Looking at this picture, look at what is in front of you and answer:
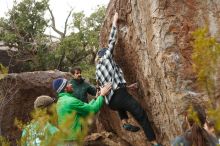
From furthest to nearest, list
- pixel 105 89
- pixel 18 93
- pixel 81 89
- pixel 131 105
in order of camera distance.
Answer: pixel 18 93 < pixel 81 89 < pixel 131 105 < pixel 105 89

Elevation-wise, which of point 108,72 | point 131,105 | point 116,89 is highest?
point 108,72

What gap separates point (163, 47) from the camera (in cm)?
732

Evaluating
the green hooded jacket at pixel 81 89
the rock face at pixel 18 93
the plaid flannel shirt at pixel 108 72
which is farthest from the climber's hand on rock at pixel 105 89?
the rock face at pixel 18 93

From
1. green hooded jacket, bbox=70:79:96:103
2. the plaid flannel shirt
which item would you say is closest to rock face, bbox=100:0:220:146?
the plaid flannel shirt

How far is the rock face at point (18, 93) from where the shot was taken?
510 inches

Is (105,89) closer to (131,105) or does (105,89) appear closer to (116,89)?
(116,89)

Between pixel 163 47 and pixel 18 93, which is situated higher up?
pixel 163 47

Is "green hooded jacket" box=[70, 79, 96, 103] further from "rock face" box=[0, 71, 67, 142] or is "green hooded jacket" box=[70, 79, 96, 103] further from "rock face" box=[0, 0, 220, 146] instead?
"rock face" box=[0, 71, 67, 142]

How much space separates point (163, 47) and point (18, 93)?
665cm

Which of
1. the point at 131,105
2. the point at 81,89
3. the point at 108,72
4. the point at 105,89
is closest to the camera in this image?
the point at 105,89

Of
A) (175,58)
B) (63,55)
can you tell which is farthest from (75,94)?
(63,55)

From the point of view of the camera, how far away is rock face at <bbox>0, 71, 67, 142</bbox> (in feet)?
42.5

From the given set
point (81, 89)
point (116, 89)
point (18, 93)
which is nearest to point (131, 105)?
point (116, 89)

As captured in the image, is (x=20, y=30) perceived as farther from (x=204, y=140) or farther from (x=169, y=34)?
(x=204, y=140)
